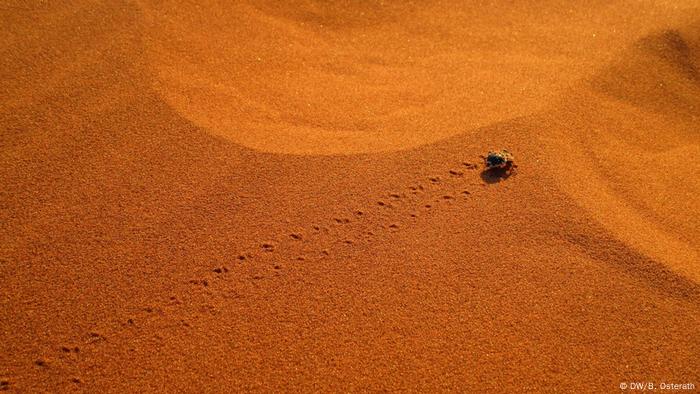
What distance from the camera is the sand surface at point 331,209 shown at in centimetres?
172

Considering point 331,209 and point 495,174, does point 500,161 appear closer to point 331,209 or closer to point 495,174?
point 495,174

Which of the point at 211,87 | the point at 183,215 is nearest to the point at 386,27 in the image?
the point at 211,87

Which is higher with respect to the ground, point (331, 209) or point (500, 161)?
point (500, 161)

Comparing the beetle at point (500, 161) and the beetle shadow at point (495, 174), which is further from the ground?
the beetle at point (500, 161)

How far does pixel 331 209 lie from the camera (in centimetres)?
213

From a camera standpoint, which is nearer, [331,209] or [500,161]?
[331,209]

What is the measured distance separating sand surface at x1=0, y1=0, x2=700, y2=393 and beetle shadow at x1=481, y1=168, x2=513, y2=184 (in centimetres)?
1

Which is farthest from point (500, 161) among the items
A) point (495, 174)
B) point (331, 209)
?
point (331, 209)

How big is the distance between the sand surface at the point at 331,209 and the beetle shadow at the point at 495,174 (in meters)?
0.01

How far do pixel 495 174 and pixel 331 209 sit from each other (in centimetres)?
75

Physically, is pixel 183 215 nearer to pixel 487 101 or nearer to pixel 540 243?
pixel 540 243

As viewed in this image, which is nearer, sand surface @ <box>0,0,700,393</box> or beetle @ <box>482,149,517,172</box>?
sand surface @ <box>0,0,700,393</box>

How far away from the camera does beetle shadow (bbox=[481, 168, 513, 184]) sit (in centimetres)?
228

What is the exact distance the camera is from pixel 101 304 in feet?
5.89
